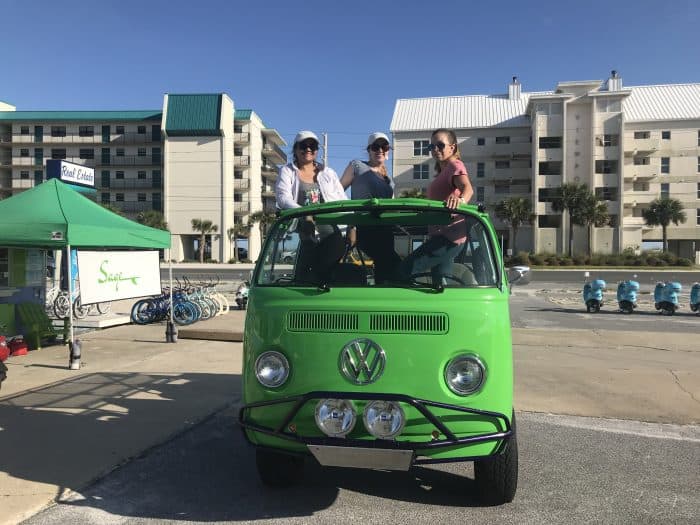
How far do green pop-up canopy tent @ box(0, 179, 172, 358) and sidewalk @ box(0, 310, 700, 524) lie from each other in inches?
49.1

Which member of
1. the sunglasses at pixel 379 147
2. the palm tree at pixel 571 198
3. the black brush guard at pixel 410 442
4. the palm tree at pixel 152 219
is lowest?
the black brush guard at pixel 410 442

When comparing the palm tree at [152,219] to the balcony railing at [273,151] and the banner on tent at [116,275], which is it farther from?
the banner on tent at [116,275]

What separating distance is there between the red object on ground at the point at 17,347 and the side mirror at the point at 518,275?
8.32 metres

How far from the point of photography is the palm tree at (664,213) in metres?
56.5

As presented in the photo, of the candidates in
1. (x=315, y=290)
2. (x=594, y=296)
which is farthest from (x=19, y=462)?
(x=594, y=296)

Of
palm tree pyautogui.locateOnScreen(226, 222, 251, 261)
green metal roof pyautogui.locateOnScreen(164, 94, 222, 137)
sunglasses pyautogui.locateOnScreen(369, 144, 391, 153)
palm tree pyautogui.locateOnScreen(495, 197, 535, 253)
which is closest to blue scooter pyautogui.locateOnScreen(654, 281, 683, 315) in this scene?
sunglasses pyautogui.locateOnScreen(369, 144, 391, 153)

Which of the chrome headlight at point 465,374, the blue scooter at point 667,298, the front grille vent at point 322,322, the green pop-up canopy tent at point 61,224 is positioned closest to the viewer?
the chrome headlight at point 465,374

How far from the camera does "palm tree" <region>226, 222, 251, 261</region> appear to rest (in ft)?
207

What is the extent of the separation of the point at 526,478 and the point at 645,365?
216 inches

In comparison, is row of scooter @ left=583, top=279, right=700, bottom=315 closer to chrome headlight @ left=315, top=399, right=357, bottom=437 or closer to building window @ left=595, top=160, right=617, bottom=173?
chrome headlight @ left=315, top=399, right=357, bottom=437

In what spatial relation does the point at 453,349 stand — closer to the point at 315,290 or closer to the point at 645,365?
the point at 315,290

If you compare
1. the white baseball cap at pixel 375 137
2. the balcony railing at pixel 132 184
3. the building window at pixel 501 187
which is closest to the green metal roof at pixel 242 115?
the balcony railing at pixel 132 184

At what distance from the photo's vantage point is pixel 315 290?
3.29 m

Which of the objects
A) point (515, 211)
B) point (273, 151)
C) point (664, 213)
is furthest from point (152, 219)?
point (664, 213)
